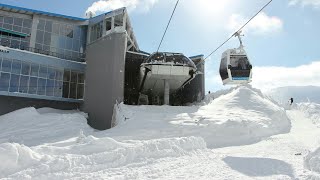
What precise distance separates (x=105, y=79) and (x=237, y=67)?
1559 centimetres

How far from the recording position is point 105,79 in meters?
23.0

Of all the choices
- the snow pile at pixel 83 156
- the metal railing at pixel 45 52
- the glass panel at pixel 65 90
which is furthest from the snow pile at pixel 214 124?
the metal railing at pixel 45 52

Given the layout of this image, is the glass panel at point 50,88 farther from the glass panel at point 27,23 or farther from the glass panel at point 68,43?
the glass panel at point 27,23

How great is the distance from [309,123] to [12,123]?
776 inches

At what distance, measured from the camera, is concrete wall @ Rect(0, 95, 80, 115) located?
2909cm

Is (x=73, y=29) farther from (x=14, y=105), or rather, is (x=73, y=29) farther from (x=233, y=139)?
(x=233, y=139)

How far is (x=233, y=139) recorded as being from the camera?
14211mm

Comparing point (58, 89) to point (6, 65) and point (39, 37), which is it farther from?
point (39, 37)

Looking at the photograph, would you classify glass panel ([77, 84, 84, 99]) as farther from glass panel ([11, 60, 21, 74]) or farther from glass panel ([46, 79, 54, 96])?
glass panel ([11, 60, 21, 74])

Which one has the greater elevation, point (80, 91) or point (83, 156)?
point (80, 91)

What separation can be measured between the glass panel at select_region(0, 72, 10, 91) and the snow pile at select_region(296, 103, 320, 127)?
24.3 m

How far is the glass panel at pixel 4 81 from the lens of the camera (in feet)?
90.0

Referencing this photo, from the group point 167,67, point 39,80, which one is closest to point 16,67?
point 39,80

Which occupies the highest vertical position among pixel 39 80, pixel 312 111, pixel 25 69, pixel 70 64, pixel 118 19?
pixel 118 19
